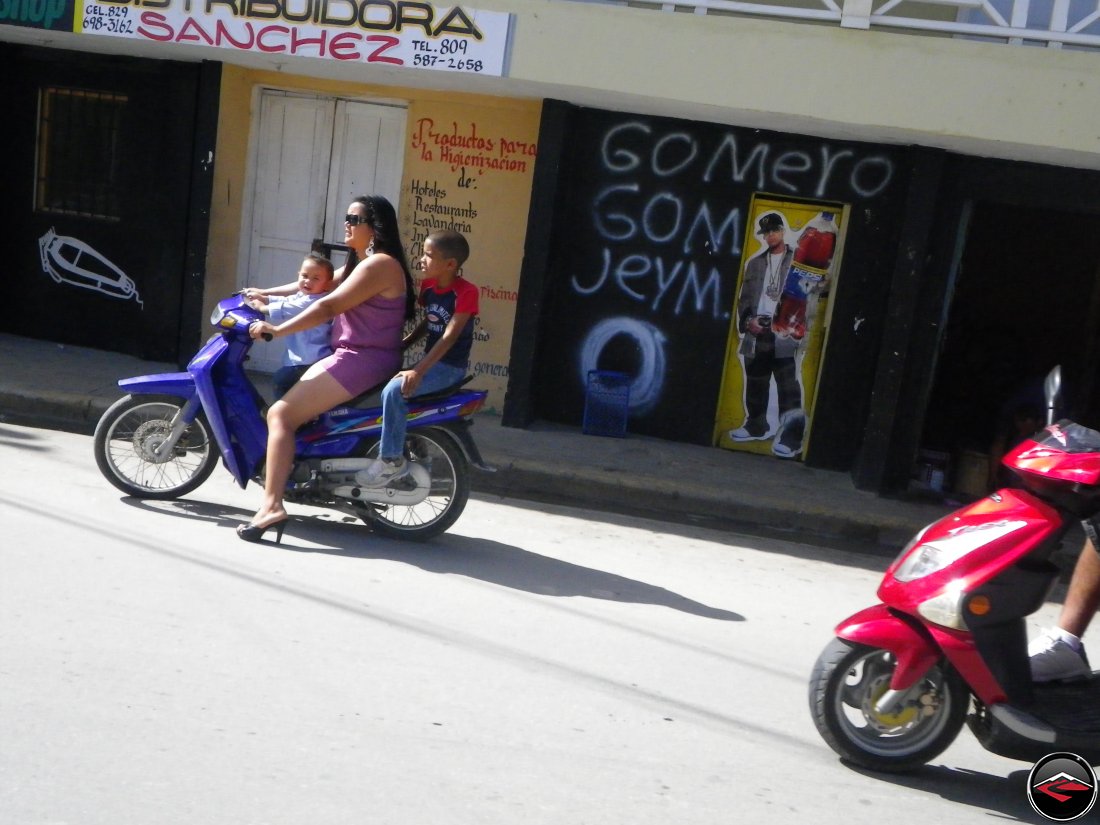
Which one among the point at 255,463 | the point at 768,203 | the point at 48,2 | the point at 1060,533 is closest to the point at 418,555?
the point at 255,463

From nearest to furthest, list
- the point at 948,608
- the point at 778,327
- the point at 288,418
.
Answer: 1. the point at 948,608
2. the point at 288,418
3. the point at 778,327

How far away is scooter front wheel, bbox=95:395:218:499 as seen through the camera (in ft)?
21.3

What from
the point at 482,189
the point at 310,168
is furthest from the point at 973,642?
the point at 310,168

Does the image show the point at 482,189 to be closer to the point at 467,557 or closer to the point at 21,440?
the point at 21,440

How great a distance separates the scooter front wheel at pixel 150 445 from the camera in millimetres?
6496

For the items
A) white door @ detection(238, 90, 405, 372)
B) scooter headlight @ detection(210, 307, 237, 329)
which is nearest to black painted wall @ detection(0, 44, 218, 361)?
white door @ detection(238, 90, 405, 372)

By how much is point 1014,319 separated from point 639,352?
386cm

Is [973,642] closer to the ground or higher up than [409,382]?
closer to the ground

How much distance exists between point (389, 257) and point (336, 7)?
3.36 meters

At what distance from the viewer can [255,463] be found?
6379 mm

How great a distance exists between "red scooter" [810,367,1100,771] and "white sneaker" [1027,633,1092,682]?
0.15 feet

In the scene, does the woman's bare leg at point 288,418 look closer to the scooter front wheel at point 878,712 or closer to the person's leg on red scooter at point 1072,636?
the scooter front wheel at point 878,712

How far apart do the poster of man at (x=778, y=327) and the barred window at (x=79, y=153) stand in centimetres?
549

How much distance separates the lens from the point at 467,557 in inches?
251
